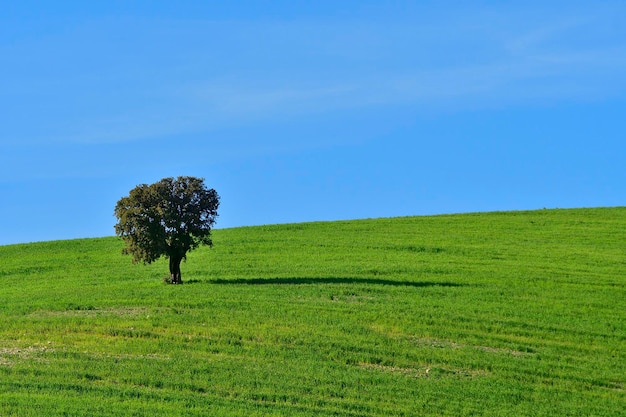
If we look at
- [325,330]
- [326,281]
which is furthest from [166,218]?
[325,330]

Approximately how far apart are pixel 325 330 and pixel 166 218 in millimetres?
13504

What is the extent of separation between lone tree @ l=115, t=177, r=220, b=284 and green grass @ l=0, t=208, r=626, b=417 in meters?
1.99

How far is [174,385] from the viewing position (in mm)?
28391

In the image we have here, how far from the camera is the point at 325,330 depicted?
37.1m

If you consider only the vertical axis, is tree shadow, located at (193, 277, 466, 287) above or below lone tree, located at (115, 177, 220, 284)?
below

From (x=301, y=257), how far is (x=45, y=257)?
1804 cm

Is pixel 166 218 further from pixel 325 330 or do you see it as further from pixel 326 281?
pixel 325 330

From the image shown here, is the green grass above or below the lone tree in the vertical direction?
below

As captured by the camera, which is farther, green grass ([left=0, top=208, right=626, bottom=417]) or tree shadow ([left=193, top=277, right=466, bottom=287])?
tree shadow ([left=193, top=277, right=466, bottom=287])

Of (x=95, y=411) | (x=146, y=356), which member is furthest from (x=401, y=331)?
(x=95, y=411)

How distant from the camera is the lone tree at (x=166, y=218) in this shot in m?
47.3

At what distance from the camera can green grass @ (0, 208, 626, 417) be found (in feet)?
92.7

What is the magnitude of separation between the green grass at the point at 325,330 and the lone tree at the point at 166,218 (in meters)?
1.99

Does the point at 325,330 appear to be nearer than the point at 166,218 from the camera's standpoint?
Yes
